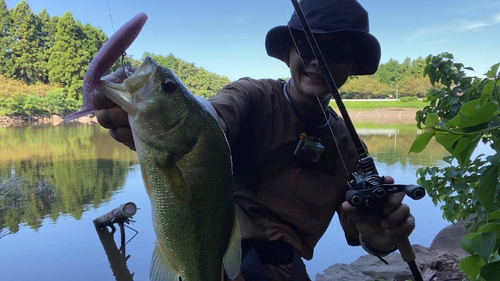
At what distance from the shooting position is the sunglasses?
2.33 metres

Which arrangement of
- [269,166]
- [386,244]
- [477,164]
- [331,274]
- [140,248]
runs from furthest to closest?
[140,248] < [331,274] < [477,164] < [269,166] < [386,244]

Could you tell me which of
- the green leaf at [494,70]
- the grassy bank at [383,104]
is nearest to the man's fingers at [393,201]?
the green leaf at [494,70]

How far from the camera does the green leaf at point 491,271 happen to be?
84 cm

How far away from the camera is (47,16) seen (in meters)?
26.8

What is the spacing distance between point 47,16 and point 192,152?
3088cm

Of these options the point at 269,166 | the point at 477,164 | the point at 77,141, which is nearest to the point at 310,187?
the point at 269,166

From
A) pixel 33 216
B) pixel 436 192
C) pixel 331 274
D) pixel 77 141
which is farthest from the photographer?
pixel 77 141

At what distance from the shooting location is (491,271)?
85cm

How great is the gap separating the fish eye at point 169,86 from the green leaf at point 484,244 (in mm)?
998

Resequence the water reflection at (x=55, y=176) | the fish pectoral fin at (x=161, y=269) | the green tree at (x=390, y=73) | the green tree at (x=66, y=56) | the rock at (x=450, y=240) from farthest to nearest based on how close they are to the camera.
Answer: the green tree at (x=390, y=73) < the green tree at (x=66, y=56) < the water reflection at (x=55, y=176) < the rock at (x=450, y=240) < the fish pectoral fin at (x=161, y=269)

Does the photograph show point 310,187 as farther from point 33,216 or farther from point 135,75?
point 33,216

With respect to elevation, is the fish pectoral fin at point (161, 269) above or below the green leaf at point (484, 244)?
below

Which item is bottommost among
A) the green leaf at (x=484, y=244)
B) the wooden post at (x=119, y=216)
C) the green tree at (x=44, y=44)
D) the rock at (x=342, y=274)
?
the rock at (x=342, y=274)

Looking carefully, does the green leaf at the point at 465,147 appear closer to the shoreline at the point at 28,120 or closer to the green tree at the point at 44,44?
the green tree at the point at 44,44
